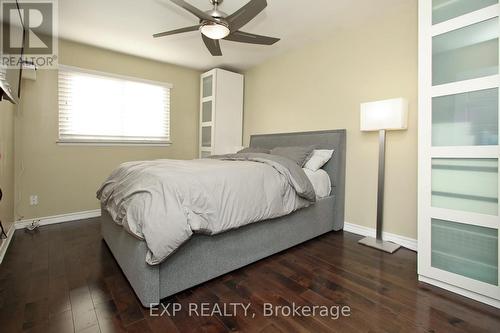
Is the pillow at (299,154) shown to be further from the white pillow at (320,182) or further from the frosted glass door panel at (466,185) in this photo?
the frosted glass door panel at (466,185)

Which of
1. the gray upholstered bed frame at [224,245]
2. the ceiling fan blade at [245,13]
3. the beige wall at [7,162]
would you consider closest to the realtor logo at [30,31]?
the beige wall at [7,162]

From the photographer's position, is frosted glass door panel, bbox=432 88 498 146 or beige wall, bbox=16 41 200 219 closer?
frosted glass door panel, bbox=432 88 498 146

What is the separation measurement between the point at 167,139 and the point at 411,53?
3681 millimetres

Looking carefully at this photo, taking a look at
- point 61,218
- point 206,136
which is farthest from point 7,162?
point 206,136

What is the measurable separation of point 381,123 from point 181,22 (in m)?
2.51

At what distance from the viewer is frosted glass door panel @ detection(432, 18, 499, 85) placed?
1563 millimetres

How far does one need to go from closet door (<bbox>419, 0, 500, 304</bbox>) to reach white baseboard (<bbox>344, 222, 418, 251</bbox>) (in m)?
0.70

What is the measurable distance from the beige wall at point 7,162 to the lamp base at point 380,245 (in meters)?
3.58

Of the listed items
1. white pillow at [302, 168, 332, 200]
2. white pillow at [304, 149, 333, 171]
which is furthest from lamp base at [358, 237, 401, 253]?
white pillow at [304, 149, 333, 171]

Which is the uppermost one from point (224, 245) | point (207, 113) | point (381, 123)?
point (207, 113)

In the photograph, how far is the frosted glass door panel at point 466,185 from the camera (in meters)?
1.57

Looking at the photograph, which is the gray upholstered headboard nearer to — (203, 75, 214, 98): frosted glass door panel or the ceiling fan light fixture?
the ceiling fan light fixture

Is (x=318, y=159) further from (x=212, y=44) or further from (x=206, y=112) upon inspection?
(x=206, y=112)

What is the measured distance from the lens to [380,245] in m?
2.49
